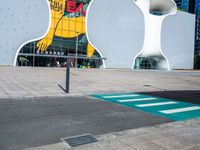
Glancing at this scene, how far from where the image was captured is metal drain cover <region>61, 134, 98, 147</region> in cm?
432

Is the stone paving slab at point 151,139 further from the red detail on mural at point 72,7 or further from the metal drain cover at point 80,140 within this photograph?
the red detail on mural at point 72,7

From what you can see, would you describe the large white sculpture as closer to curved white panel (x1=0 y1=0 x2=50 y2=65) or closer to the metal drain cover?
curved white panel (x1=0 y1=0 x2=50 y2=65)

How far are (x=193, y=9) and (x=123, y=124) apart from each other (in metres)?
120

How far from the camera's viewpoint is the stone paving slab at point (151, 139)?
13.3 ft

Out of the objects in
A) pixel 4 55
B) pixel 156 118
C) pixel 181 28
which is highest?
pixel 181 28

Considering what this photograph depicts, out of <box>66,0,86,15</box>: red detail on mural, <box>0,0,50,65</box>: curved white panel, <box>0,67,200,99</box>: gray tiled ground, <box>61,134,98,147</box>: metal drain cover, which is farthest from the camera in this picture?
<box>66,0,86,15</box>: red detail on mural

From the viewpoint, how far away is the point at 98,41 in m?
46.3

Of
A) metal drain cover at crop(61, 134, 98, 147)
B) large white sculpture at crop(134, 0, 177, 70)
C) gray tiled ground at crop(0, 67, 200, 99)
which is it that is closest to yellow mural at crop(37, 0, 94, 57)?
large white sculpture at crop(134, 0, 177, 70)

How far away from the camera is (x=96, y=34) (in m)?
46.2

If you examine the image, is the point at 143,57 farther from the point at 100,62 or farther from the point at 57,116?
the point at 57,116

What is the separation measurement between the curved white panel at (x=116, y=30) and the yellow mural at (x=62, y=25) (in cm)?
177

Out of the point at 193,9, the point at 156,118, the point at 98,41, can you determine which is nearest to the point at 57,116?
the point at 156,118

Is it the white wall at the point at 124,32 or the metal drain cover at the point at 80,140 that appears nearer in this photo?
the metal drain cover at the point at 80,140

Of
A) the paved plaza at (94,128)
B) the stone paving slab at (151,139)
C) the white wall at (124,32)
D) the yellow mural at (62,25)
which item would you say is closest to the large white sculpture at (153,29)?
the white wall at (124,32)
